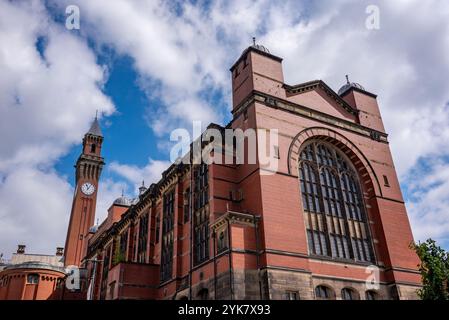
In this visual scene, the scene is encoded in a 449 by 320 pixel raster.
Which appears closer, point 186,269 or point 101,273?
point 186,269

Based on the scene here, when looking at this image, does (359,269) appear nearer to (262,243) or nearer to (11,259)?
(262,243)

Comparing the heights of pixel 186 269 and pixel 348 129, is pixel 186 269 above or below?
below

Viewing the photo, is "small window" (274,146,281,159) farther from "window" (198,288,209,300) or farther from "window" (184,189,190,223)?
"window" (198,288,209,300)

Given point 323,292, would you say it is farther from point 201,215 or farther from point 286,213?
point 201,215

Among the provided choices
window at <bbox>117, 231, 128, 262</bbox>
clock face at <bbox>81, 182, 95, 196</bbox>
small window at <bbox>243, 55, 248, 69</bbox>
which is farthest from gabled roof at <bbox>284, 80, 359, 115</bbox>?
clock face at <bbox>81, 182, 95, 196</bbox>

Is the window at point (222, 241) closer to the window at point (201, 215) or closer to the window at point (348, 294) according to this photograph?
the window at point (201, 215)

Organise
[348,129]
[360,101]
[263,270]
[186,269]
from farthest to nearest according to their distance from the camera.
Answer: [360,101]
[348,129]
[186,269]
[263,270]

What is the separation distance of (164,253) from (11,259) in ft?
237

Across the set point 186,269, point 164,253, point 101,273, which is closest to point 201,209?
point 186,269

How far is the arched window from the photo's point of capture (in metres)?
23.5

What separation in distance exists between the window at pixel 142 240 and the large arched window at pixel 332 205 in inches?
684

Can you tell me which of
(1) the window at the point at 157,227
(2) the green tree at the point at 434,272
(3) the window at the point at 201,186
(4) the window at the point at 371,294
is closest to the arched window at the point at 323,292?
(4) the window at the point at 371,294

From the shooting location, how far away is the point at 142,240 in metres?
38.2
